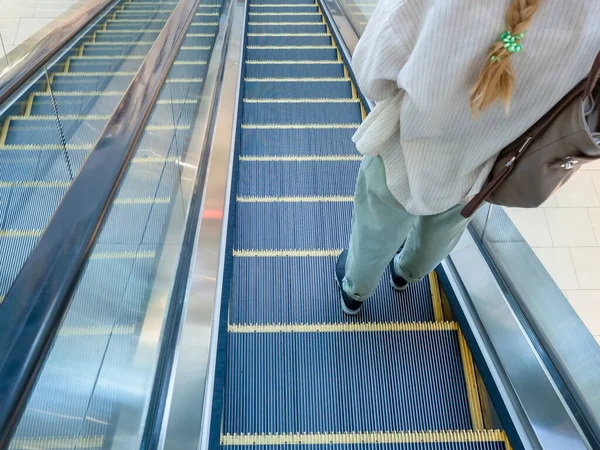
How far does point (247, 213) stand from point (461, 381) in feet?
5.11

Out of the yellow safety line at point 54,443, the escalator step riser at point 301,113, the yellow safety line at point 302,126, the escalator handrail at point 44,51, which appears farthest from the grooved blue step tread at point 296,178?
the yellow safety line at point 54,443

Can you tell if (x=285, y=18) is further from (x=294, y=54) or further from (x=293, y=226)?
(x=293, y=226)

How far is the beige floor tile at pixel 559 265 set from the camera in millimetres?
2076

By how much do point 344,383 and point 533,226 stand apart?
104cm

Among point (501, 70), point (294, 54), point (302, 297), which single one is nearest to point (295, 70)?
point (294, 54)

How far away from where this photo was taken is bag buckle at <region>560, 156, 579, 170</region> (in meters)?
1.35

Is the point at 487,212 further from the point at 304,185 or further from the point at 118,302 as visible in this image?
the point at 118,302

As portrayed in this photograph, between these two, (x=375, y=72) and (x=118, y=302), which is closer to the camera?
(x=375, y=72)

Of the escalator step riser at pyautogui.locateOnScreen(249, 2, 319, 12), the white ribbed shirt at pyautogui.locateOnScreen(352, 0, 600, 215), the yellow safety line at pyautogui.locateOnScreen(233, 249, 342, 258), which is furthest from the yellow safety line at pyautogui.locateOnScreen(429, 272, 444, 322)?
the escalator step riser at pyautogui.locateOnScreen(249, 2, 319, 12)

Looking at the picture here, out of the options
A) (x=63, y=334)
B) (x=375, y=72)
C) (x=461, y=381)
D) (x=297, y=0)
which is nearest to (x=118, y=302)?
(x=63, y=334)

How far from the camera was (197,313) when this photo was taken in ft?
7.75

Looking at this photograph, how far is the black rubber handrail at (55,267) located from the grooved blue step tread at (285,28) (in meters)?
5.68

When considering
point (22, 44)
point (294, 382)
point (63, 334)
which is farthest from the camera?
point (22, 44)

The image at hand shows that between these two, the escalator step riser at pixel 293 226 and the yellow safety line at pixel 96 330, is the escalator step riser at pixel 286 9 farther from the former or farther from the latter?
the yellow safety line at pixel 96 330
